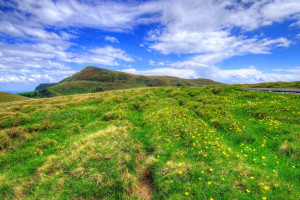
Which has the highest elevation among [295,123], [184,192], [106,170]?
[295,123]

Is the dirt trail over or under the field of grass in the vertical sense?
under

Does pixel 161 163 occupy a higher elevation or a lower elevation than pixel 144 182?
higher

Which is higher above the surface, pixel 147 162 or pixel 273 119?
pixel 273 119

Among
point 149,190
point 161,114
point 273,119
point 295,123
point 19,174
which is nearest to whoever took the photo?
point 149,190

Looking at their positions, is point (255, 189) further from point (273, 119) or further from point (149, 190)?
point (273, 119)

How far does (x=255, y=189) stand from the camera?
4414 millimetres

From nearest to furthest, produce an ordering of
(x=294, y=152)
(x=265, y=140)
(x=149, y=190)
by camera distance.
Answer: (x=149, y=190) → (x=294, y=152) → (x=265, y=140)

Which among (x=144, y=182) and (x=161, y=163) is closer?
(x=144, y=182)

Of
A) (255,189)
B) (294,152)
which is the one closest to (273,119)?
(294,152)

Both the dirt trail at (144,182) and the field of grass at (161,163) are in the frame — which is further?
the dirt trail at (144,182)

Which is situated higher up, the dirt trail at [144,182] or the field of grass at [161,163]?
the field of grass at [161,163]

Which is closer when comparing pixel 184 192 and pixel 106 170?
pixel 184 192

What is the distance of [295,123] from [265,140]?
454 cm

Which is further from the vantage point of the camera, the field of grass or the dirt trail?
the dirt trail
